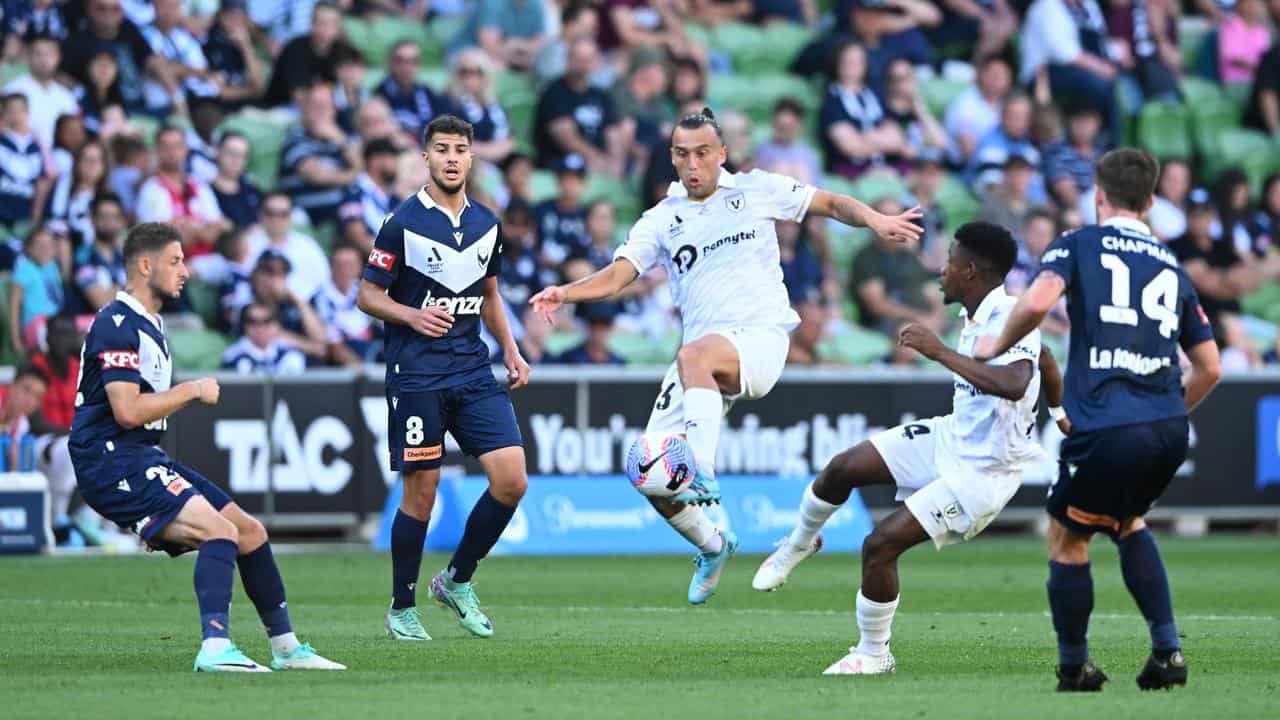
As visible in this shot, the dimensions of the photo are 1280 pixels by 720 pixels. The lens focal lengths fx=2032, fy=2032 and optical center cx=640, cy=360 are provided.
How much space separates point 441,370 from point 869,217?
2385 millimetres

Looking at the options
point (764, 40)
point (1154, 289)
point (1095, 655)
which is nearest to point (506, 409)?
point (1095, 655)

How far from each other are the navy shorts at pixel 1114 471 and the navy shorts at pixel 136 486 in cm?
369

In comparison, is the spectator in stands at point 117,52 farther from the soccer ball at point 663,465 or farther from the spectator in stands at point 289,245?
the soccer ball at point 663,465

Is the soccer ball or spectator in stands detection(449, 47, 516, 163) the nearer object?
the soccer ball

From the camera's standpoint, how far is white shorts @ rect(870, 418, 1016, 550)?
9188 mm

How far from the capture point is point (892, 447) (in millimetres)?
10016

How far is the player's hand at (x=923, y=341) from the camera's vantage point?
800cm

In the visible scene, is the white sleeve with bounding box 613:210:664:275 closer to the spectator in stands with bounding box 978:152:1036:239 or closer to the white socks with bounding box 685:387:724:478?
the white socks with bounding box 685:387:724:478

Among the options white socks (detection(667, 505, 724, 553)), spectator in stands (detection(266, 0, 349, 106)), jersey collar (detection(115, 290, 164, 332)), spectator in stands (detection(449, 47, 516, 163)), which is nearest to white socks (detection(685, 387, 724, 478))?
white socks (detection(667, 505, 724, 553))

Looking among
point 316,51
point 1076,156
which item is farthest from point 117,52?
point 1076,156

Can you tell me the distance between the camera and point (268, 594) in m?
8.91

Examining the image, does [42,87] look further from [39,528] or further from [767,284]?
[767,284]

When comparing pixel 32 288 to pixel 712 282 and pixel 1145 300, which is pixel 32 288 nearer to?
pixel 712 282

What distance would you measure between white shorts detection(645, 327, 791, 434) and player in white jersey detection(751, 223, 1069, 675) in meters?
1.00
